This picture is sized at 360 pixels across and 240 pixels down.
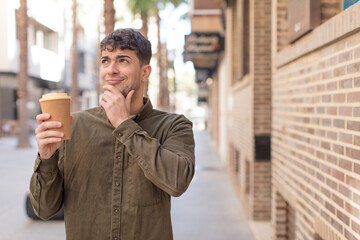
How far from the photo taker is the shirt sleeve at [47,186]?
192 centimetres

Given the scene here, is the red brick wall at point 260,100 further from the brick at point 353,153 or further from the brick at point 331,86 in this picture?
the brick at point 353,153

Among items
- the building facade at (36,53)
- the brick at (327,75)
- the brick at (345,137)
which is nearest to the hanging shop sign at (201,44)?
the brick at (327,75)

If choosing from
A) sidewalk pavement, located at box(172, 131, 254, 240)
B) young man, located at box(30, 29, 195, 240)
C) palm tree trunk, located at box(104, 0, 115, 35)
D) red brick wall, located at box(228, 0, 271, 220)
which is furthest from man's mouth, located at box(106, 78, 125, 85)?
palm tree trunk, located at box(104, 0, 115, 35)

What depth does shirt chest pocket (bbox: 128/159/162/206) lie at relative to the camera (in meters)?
2.02

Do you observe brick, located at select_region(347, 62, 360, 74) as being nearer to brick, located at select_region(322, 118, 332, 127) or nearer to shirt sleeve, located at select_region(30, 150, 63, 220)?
brick, located at select_region(322, 118, 332, 127)

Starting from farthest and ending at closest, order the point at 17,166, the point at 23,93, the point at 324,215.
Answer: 1. the point at 23,93
2. the point at 17,166
3. the point at 324,215

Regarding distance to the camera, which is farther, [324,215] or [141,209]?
[324,215]

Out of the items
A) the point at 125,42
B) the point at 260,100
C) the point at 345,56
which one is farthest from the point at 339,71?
the point at 260,100

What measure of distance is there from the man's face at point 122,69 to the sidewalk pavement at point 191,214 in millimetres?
4189

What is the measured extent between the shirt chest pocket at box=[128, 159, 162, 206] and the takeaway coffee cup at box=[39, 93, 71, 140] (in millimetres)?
388

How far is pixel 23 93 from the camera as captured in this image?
17.6 m

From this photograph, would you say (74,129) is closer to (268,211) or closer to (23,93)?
(268,211)

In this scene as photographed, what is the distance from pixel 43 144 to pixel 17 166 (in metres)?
11.6

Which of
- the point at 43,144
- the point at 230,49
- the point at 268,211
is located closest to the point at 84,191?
the point at 43,144
